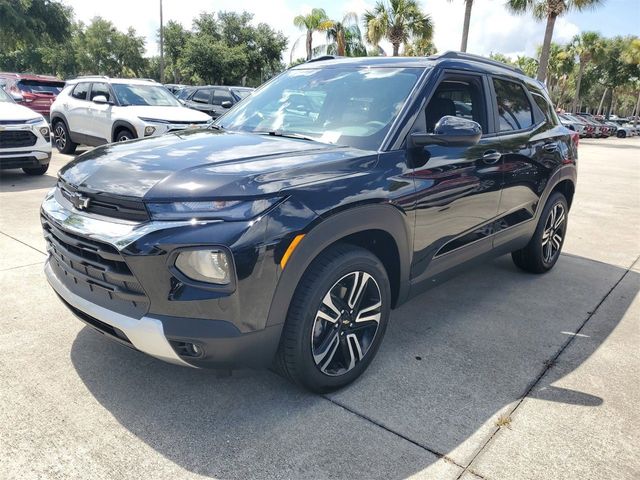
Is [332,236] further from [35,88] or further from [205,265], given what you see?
[35,88]

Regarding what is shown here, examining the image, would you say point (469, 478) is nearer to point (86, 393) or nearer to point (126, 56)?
point (86, 393)

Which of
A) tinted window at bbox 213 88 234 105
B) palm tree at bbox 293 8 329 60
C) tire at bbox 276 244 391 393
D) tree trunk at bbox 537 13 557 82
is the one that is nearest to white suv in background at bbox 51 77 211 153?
tinted window at bbox 213 88 234 105

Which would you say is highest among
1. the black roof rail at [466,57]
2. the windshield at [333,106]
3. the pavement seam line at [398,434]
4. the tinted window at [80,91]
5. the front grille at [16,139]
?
the black roof rail at [466,57]

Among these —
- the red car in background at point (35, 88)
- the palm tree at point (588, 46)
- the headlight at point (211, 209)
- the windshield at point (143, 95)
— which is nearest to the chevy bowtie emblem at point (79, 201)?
the headlight at point (211, 209)

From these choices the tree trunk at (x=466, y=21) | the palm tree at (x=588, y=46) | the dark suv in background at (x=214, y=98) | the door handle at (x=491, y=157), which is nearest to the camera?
the door handle at (x=491, y=157)

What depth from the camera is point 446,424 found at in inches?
104

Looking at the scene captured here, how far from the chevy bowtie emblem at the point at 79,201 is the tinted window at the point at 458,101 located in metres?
2.03

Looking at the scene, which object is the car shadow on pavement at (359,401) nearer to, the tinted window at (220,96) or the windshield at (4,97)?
the windshield at (4,97)

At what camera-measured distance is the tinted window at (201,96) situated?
1570 cm

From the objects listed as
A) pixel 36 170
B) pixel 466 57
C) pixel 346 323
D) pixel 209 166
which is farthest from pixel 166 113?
pixel 346 323

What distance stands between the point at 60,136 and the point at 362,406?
36.4ft

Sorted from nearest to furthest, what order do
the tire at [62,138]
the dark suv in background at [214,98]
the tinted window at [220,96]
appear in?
the tire at [62,138] → the dark suv in background at [214,98] → the tinted window at [220,96]

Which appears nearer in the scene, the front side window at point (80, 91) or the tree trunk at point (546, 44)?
the front side window at point (80, 91)

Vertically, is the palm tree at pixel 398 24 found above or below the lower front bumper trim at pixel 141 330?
above
